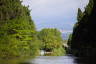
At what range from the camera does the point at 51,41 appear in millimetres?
149625

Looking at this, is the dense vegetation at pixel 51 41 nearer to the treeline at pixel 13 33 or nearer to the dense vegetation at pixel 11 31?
the treeline at pixel 13 33

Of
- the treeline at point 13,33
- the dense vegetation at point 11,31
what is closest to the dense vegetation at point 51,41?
the treeline at point 13,33

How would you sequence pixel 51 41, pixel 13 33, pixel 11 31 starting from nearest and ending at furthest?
1. pixel 11 31
2. pixel 13 33
3. pixel 51 41

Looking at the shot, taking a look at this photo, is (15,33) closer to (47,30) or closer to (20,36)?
(20,36)

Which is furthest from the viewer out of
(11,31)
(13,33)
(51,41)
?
(51,41)

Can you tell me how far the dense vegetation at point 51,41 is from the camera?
146750mm

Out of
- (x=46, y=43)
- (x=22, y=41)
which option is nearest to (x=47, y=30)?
(x=46, y=43)

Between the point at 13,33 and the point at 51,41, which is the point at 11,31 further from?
the point at 51,41

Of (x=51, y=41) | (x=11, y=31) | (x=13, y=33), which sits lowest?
(x=13, y=33)

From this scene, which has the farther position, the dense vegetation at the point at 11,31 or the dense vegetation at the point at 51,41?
the dense vegetation at the point at 51,41

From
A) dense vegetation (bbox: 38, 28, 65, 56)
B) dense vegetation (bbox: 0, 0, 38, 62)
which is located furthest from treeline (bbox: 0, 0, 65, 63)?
dense vegetation (bbox: 38, 28, 65, 56)

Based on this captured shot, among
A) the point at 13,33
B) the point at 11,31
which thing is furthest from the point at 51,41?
the point at 11,31

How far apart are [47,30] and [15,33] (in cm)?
7881

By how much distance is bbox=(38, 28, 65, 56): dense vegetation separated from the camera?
147m
